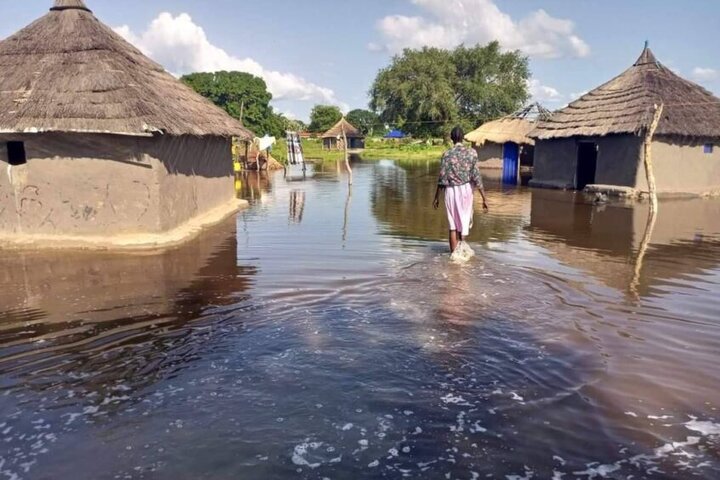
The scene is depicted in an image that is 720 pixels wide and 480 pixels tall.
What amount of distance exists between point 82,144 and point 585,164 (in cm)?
1804

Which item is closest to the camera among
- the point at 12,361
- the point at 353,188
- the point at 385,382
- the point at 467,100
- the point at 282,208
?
the point at 385,382

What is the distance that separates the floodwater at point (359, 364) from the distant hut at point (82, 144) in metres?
0.97

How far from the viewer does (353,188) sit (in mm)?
21891

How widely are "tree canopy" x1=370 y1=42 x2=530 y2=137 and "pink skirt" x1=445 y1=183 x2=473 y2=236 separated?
144 ft

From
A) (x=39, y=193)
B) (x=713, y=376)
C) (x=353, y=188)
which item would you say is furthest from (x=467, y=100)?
(x=713, y=376)

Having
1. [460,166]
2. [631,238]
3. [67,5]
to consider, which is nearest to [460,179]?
[460,166]

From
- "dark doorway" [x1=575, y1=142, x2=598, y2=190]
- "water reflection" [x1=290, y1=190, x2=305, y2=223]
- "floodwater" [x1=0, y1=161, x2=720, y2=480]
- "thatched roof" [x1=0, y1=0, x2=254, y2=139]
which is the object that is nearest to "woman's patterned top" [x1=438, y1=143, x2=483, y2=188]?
"floodwater" [x1=0, y1=161, x2=720, y2=480]

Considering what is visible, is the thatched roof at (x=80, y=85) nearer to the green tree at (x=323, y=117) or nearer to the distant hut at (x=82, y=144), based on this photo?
the distant hut at (x=82, y=144)

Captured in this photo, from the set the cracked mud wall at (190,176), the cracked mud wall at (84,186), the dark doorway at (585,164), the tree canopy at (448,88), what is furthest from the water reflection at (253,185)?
the tree canopy at (448,88)

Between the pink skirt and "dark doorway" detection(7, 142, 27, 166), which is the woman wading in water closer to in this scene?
the pink skirt

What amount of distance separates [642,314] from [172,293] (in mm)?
5783

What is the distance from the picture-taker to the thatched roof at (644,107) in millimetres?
17672

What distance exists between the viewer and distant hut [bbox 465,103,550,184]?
97.8 ft

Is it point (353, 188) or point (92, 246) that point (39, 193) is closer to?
point (92, 246)
